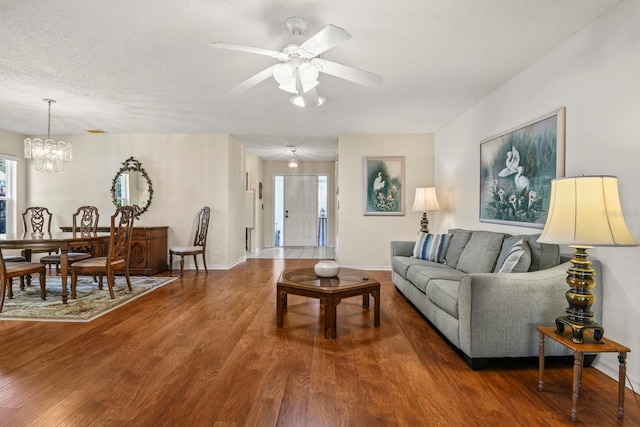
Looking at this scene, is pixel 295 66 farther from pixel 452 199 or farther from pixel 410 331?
pixel 452 199

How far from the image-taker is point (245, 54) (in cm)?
280

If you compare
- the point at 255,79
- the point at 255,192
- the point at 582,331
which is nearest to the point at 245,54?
the point at 255,79

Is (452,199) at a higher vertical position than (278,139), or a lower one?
lower

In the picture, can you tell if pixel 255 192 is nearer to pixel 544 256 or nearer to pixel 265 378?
pixel 265 378

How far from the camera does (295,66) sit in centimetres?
229

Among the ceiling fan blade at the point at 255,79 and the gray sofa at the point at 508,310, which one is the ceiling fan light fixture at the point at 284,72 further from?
the gray sofa at the point at 508,310

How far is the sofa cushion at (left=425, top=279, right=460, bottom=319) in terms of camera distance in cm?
236

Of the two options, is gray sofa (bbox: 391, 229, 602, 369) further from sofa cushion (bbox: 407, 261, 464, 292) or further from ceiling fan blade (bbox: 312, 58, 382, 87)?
ceiling fan blade (bbox: 312, 58, 382, 87)

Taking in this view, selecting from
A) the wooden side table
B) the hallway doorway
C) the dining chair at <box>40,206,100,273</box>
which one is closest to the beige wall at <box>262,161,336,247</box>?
the hallway doorway

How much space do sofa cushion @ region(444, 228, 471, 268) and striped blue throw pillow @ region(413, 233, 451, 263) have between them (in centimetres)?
6

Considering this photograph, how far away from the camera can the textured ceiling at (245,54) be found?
2.17 m

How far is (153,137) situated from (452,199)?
514cm

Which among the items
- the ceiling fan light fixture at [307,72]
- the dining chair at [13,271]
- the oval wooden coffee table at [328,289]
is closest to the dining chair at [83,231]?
the dining chair at [13,271]

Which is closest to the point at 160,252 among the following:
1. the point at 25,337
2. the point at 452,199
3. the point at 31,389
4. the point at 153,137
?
the point at 153,137
